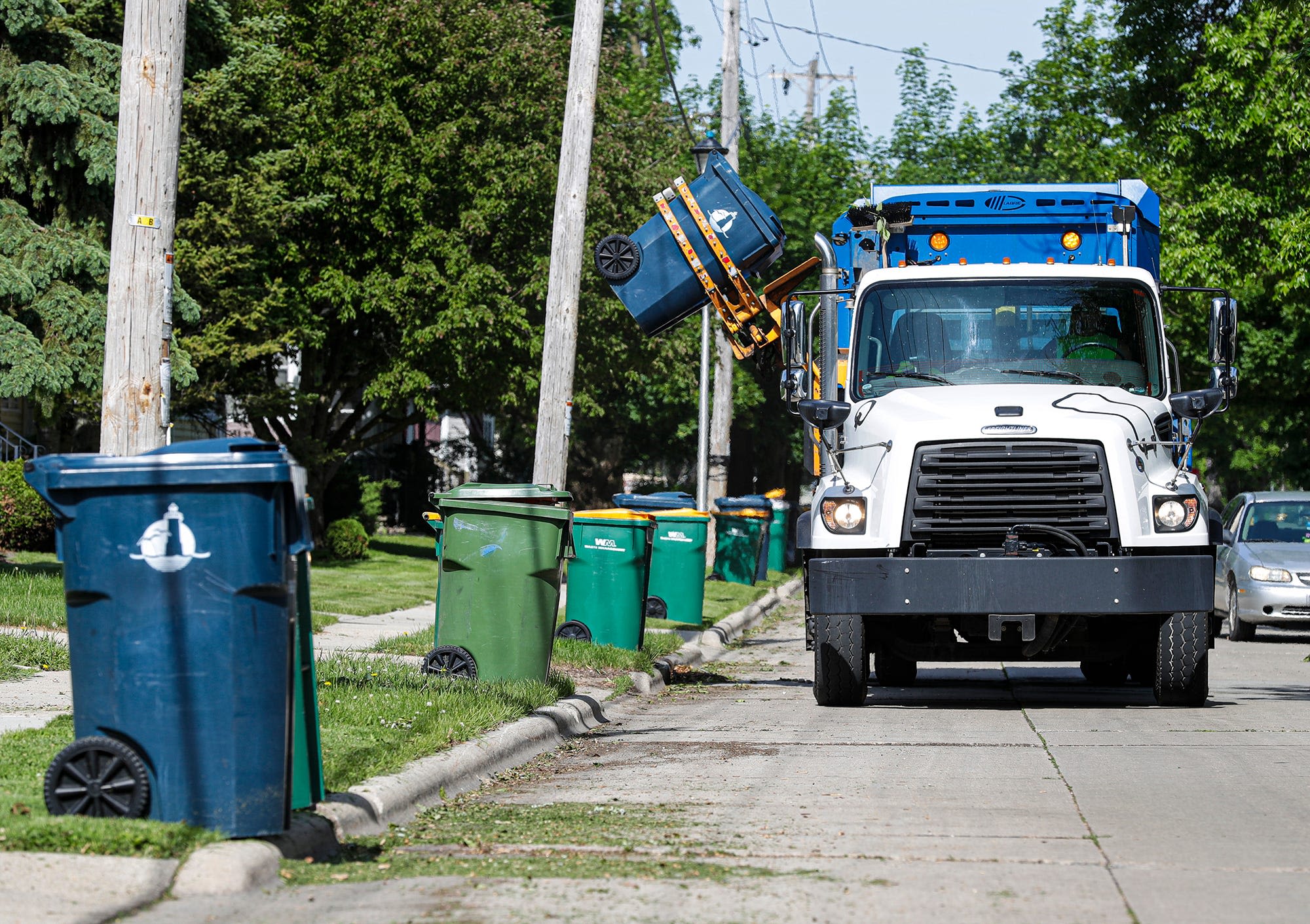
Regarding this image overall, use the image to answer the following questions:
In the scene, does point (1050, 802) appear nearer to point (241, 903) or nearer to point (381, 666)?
point (241, 903)

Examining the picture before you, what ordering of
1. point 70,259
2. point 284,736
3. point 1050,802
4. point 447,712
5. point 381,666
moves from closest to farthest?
1. point 284,736
2. point 1050,802
3. point 447,712
4. point 381,666
5. point 70,259

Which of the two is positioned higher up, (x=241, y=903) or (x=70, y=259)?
(x=70, y=259)

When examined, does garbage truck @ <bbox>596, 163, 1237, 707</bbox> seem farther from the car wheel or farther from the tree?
the tree

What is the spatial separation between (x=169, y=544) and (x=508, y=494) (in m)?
4.90

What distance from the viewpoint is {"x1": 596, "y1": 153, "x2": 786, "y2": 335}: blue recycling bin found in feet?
43.4

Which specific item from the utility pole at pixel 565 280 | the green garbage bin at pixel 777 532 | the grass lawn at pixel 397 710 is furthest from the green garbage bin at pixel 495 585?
the green garbage bin at pixel 777 532

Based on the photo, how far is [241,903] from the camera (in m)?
5.04

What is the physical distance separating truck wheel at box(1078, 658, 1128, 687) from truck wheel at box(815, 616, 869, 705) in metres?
2.47

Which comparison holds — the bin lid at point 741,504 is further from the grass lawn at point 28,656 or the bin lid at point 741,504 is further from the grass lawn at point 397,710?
the grass lawn at point 28,656

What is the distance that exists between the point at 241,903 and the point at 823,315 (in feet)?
23.8

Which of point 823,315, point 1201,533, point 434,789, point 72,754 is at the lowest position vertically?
point 434,789

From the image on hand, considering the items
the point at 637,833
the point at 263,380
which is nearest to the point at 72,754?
the point at 637,833

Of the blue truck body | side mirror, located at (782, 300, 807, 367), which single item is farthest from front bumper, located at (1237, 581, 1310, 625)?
side mirror, located at (782, 300, 807, 367)

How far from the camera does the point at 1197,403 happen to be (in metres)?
10.1
